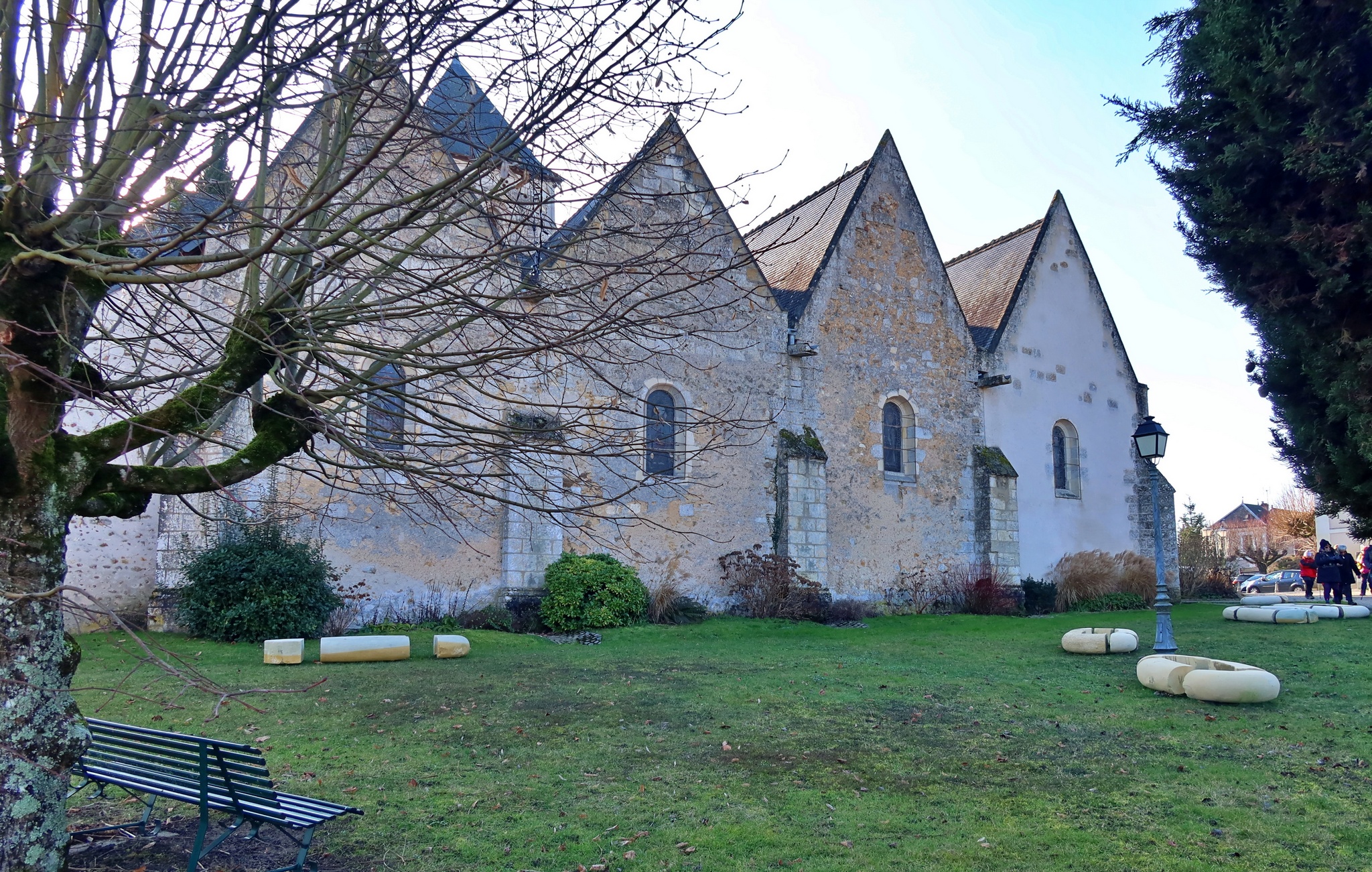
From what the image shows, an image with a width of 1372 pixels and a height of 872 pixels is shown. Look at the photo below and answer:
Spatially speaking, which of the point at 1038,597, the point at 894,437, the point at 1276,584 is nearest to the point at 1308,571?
the point at 1038,597

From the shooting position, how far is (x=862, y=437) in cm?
1808

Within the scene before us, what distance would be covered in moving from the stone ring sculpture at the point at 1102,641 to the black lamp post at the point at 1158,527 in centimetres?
30

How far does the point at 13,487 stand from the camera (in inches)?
151

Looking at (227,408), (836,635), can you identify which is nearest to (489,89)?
(227,408)

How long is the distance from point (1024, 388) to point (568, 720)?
1590 centimetres

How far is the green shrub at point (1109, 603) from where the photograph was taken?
19.5m

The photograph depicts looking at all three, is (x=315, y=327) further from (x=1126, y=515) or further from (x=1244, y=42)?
(x=1126, y=515)

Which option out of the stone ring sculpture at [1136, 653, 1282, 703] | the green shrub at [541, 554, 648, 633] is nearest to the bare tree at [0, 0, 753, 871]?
the stone ring sculpture at [1136, 653, 1282, 703]

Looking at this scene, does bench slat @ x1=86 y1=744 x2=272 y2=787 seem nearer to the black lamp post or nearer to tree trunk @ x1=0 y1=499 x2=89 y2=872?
tree trunk @ x1=0 y1=499 x2=89 y2=872

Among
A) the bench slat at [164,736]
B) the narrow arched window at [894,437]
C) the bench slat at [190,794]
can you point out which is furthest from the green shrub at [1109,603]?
the bench slat at [164,736]

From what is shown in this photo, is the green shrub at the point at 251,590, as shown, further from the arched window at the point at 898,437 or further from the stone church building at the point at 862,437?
the arched window at the point at 898,437

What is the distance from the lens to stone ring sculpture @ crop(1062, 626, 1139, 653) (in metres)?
11.0

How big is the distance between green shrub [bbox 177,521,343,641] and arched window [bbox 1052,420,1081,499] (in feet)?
53.1

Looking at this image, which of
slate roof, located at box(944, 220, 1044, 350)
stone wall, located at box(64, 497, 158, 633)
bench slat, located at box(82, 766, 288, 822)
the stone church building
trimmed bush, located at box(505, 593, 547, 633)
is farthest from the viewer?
slate roof, located at box(944, 220, 1044, 350)
